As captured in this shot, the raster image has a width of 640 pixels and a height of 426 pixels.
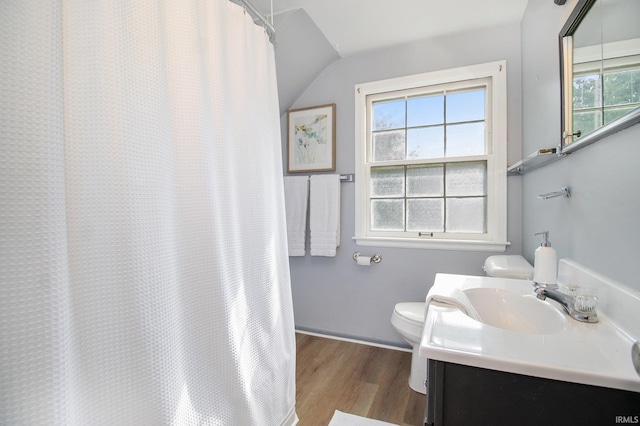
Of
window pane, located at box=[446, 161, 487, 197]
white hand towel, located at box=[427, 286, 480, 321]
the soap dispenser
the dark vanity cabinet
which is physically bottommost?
the dark vanity cabinet

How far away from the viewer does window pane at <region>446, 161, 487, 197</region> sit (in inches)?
77.2

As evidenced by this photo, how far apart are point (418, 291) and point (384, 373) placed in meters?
0.62

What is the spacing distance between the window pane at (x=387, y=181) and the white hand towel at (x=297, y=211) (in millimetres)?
574

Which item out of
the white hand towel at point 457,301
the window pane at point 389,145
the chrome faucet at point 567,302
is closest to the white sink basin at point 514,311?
the chrome faucet at point 567,302

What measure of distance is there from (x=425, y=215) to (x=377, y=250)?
1.52 feet

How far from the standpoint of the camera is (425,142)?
2.10 metres

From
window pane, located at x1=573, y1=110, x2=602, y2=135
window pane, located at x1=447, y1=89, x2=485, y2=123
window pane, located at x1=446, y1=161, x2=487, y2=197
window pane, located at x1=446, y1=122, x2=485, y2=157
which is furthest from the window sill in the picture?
window pane, located at x1=573, y1=110, x2=602, y2=135

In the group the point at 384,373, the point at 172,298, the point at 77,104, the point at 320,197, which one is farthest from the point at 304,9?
the point at 384,373

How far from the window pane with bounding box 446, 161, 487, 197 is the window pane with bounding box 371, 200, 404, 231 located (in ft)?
1.27

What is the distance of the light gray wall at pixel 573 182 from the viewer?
754 millimetres

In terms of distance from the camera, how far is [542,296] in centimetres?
96

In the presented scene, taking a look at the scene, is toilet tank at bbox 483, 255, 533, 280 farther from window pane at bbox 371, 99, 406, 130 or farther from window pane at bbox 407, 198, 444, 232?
window pane at bbox 371, 99, 406, 130

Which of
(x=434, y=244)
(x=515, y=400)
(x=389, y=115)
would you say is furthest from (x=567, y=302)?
(x=389, y=115)

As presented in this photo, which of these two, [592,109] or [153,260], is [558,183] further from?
[153,260]
